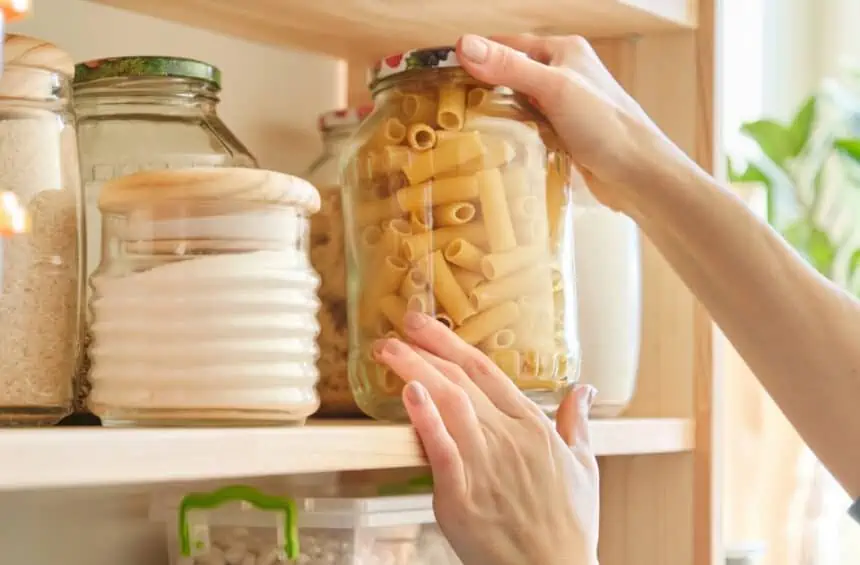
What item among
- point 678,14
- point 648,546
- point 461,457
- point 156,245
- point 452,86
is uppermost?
point 678,14

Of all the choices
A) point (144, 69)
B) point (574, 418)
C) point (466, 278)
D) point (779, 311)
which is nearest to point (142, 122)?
point (144, 69)

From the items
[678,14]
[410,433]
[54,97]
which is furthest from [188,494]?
[678,14]

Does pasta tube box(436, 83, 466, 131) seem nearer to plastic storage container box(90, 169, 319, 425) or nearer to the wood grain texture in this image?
plastic storage container box(90, 169, 319, 425)

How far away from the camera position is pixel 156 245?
0.73 m

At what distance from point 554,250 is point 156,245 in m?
0.30

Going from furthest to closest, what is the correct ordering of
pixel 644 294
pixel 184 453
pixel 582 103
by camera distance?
pixel 644 294 → pixel 582 103 → pixel 184 453

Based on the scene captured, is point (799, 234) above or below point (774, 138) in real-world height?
below

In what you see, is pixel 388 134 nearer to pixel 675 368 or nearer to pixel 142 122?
pixel 142 122

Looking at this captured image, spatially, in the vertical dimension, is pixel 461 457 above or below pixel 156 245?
below

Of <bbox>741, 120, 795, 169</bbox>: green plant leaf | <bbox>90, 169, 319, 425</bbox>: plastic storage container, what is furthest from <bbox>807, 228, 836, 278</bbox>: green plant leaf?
<bbox>90, 169, 319, 425</bbox>: plastic storage container

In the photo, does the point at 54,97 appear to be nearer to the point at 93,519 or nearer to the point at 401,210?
the point at 401,210

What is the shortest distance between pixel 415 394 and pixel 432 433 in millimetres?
27

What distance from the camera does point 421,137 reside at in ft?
2.81

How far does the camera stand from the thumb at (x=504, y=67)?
2.76ft
